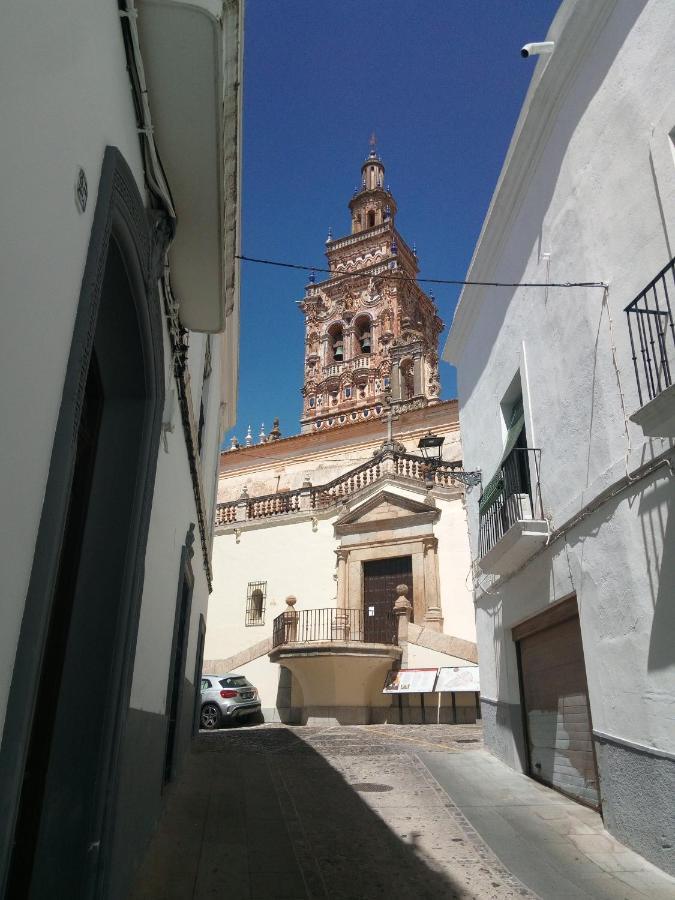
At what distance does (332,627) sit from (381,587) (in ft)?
7.44

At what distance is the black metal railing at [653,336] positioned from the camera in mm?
4469

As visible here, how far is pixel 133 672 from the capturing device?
3648 millimetres

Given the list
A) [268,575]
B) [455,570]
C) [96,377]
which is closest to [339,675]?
[455,570]

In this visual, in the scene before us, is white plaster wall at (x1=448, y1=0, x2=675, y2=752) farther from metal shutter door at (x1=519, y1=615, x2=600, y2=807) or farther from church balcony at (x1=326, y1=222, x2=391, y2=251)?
church balcony at (x1=326, y1=222, x2=391, y2=251)

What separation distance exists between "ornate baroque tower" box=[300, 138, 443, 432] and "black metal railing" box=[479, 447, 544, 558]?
1946cm

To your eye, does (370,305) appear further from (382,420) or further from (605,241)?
(605,241)

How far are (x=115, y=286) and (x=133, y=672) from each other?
2135 millimetres

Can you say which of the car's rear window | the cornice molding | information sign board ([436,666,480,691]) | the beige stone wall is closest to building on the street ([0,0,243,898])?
the cornice molding

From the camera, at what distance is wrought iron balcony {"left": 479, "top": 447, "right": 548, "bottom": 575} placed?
6.48 metres

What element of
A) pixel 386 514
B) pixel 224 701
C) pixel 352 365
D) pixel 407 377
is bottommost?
pixel 224 701

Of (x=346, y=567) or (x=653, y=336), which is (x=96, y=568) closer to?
(x=653, y=336)

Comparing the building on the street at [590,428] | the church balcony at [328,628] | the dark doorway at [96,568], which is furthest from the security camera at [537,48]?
the church balcony at [328,628]

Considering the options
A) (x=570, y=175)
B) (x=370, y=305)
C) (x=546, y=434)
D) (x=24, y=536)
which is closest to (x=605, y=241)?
(x=570, y=175)

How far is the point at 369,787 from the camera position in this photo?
659 cm
